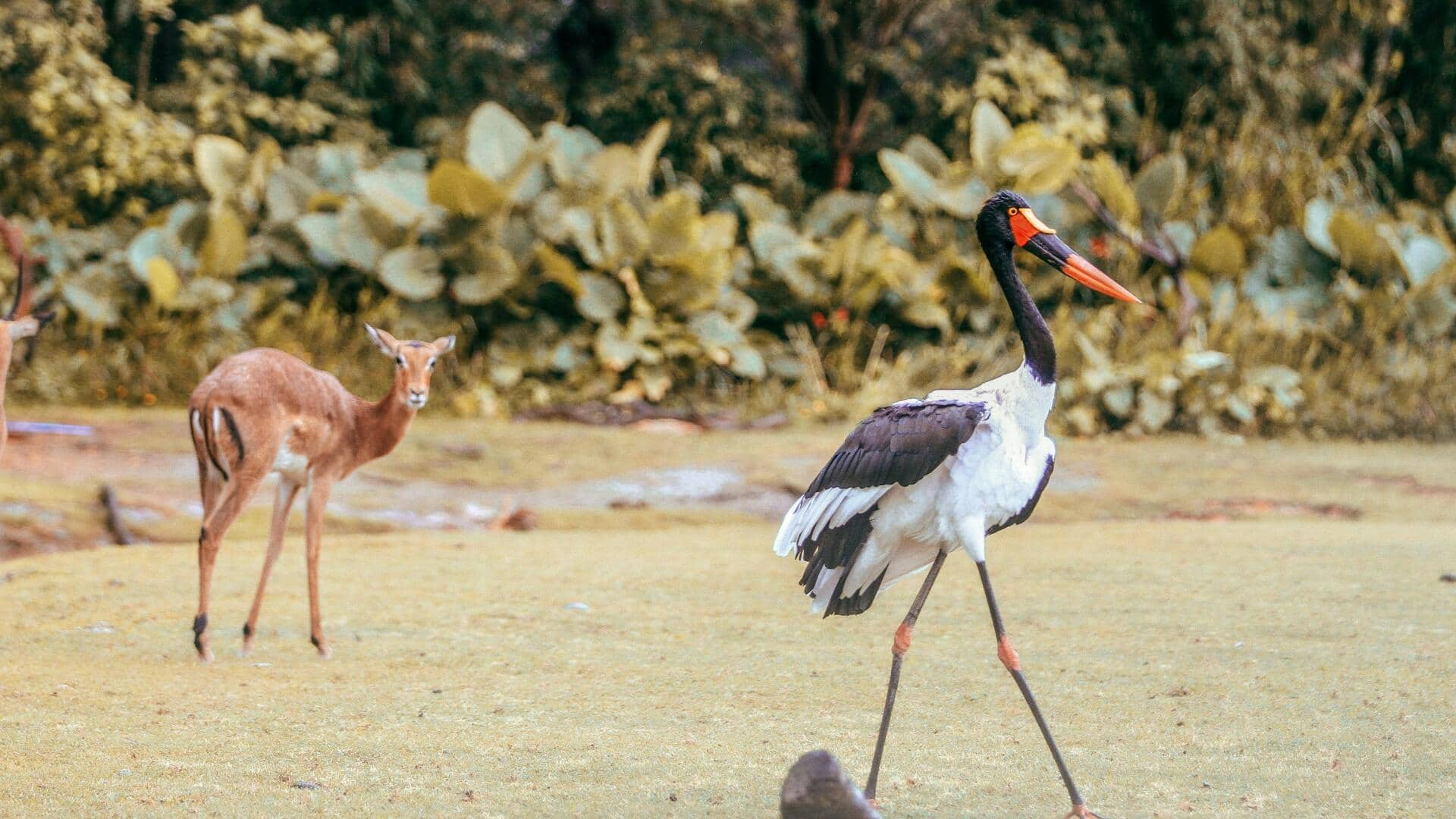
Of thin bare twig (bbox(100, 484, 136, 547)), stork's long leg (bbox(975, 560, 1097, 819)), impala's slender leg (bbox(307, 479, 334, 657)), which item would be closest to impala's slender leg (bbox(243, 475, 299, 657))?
impala's slender leg (bbox(307, 479, 334, 657))

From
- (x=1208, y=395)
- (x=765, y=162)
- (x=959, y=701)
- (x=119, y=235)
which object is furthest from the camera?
(x=765, y=162)

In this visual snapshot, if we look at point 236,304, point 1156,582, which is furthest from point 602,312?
point 1156,582

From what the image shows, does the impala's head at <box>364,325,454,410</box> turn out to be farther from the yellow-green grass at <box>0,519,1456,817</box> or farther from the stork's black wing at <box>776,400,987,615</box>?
the stork's black wing at <box>776,400,987,615</box>

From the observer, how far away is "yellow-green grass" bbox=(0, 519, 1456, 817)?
345 cm

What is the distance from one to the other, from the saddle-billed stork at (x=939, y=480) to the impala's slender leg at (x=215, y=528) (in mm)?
1878

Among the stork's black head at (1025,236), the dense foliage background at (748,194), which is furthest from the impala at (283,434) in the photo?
the dense foliage background at (748,194)

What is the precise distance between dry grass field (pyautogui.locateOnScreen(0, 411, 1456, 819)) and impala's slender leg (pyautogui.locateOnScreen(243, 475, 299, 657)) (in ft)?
0.26

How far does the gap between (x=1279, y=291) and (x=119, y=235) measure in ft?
28.8

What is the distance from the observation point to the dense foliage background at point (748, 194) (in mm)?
10992

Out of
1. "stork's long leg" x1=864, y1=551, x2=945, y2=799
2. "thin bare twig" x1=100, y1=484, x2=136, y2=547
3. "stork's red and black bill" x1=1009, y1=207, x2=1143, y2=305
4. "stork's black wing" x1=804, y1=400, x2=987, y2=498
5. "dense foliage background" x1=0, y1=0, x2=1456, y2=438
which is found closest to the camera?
"stork's long leg" x1=864, y1=551, x2=945, y2=799

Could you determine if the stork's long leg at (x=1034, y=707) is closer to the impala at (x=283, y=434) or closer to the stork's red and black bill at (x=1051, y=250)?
the stork's red and black bill at (x=1051, y=250)

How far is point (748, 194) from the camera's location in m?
12.8

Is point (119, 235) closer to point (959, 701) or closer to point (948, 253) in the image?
point (948, 253)

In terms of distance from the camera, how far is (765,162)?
46.0ft
